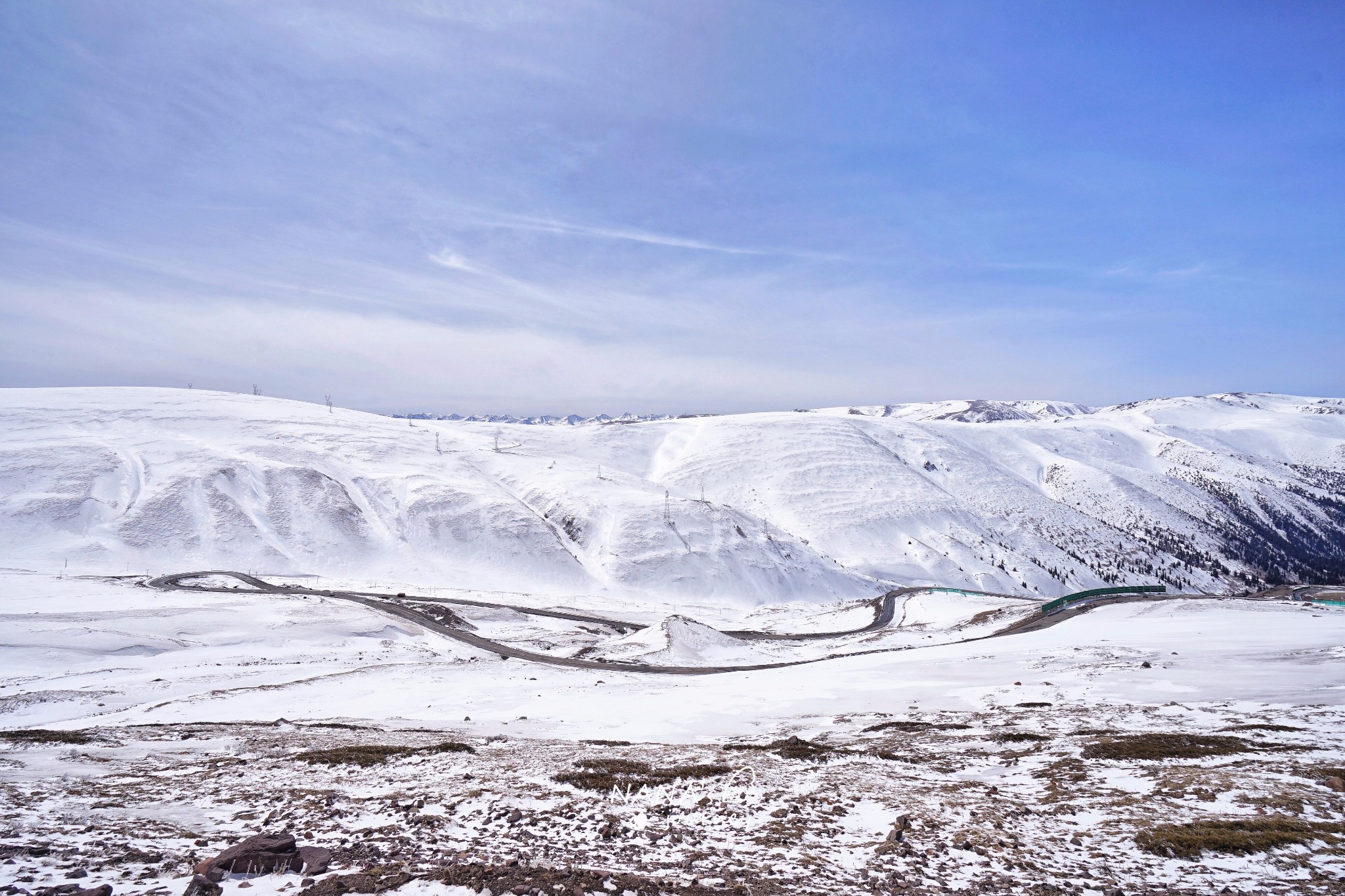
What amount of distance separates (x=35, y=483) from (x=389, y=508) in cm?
4815

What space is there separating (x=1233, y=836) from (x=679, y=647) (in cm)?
3974

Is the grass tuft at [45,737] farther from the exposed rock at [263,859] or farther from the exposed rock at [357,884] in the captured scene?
the exposed rock at [357,884]

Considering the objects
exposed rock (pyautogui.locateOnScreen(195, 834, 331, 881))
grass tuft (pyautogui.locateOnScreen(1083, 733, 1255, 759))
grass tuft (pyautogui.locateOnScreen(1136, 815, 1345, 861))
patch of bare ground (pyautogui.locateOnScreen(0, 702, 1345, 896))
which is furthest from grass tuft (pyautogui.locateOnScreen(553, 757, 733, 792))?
grass tuft (pyautogui.locateOnScreen(1083, 733, 1255, 759))

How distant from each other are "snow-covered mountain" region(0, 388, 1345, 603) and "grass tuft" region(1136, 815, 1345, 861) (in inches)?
3382

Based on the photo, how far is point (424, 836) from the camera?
10.5 meters

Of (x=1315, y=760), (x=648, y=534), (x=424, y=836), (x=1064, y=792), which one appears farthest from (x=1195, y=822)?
(x=648, y=534)

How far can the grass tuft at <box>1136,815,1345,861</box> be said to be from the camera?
9.54 m

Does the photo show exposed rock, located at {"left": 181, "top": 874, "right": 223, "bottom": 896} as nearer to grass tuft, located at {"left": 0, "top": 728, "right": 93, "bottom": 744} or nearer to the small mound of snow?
grass tuft, located at {"left": 0, "top": 728, "right": 93, "bottom": 744}

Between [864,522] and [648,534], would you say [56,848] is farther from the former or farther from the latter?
[864,522]

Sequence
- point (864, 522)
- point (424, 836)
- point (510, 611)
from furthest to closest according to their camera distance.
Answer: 1. point (864, 522)
2. point (510, 611)
3. point (424, 836)

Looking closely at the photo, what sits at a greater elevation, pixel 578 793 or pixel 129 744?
pixel 578 793

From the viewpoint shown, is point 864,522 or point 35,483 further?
point 864,522

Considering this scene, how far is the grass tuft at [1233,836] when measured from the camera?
31.3ft

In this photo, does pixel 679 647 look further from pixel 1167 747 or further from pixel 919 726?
pixel 1167 747
